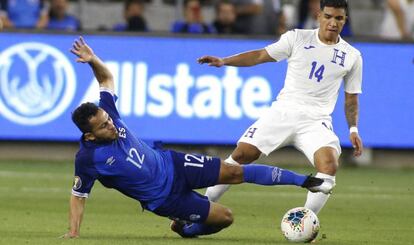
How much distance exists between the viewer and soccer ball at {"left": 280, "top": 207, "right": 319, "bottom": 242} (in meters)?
11.1

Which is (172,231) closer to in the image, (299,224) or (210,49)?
(299,224)

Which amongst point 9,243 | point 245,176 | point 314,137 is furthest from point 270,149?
point 9,243

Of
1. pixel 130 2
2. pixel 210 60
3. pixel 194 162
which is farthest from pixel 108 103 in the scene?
pixel 130 2

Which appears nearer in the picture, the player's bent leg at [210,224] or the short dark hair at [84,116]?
the short dark hair at [84,116]

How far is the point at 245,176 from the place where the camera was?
11.1 meters

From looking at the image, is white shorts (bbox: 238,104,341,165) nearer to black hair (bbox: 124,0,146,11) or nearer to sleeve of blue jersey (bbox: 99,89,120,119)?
sleeve of blue jersey (bbox: 99,89,120,119)

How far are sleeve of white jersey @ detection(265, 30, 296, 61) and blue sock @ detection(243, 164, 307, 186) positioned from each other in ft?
5.37

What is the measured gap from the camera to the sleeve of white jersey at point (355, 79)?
12336 mm

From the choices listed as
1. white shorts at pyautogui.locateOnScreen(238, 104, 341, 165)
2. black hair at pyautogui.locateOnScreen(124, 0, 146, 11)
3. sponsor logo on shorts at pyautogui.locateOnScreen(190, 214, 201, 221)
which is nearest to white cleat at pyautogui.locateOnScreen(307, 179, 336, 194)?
sponsor logo on shorts at pyautogui.locateOnScreen(190, 214, 201, 221)

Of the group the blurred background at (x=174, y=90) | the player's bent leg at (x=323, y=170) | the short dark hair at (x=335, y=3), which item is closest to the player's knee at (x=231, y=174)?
the player's bent leg at (x=323, y=170)

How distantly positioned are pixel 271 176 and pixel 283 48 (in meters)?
1.89

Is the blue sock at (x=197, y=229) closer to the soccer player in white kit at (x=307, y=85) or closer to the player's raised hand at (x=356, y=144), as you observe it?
the soccer player in white kit at (x=307, y=85)

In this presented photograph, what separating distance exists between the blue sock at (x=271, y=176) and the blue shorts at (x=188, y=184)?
12.9 inches

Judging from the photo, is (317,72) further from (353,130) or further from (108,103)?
(108,103)
